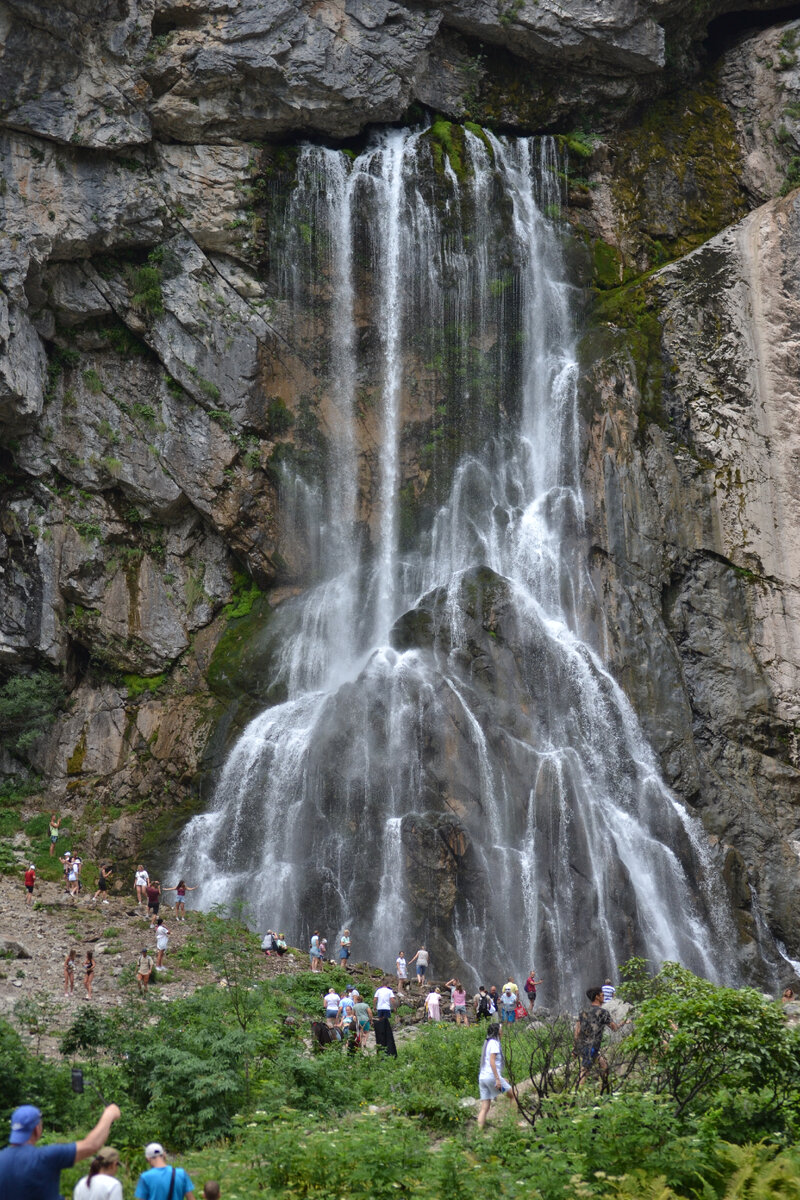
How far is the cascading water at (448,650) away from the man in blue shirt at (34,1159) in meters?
16.3

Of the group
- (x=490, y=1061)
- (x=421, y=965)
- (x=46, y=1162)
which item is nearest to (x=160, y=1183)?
(x=46, y=1162)

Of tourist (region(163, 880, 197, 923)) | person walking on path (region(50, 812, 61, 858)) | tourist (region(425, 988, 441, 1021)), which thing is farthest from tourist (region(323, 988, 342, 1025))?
person walking on path (region(50, 812, 61, 858))

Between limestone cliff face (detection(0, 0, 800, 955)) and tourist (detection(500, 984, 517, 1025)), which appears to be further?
limestone cliff face (detection(0, 0, 800, 955))

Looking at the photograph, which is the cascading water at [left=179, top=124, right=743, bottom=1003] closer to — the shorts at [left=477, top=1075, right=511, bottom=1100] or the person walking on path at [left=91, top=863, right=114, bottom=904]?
the person walking on path at [left=91, top=863, right=114, bottom=904]

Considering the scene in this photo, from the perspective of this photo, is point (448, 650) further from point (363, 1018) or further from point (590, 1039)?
point (590, 1039)

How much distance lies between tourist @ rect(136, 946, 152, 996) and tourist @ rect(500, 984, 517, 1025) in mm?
5974

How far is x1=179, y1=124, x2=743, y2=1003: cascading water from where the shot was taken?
73.8 ft

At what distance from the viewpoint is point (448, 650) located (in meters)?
26.4

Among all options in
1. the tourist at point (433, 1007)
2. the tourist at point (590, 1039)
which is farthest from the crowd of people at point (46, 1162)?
the tourist at point (433, 1007)

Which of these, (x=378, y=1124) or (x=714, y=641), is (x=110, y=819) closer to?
(x=714, y=641)

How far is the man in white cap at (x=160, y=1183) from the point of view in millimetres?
6566

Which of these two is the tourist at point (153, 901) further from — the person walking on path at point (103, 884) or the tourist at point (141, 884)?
the person walking on path at point (103, 884)

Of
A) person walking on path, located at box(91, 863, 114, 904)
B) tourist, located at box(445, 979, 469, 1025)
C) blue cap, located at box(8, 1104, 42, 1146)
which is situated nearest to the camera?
blue cap, located at box(8, 1104, 42, 1146)

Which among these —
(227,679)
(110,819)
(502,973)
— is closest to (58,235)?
(227,679)
